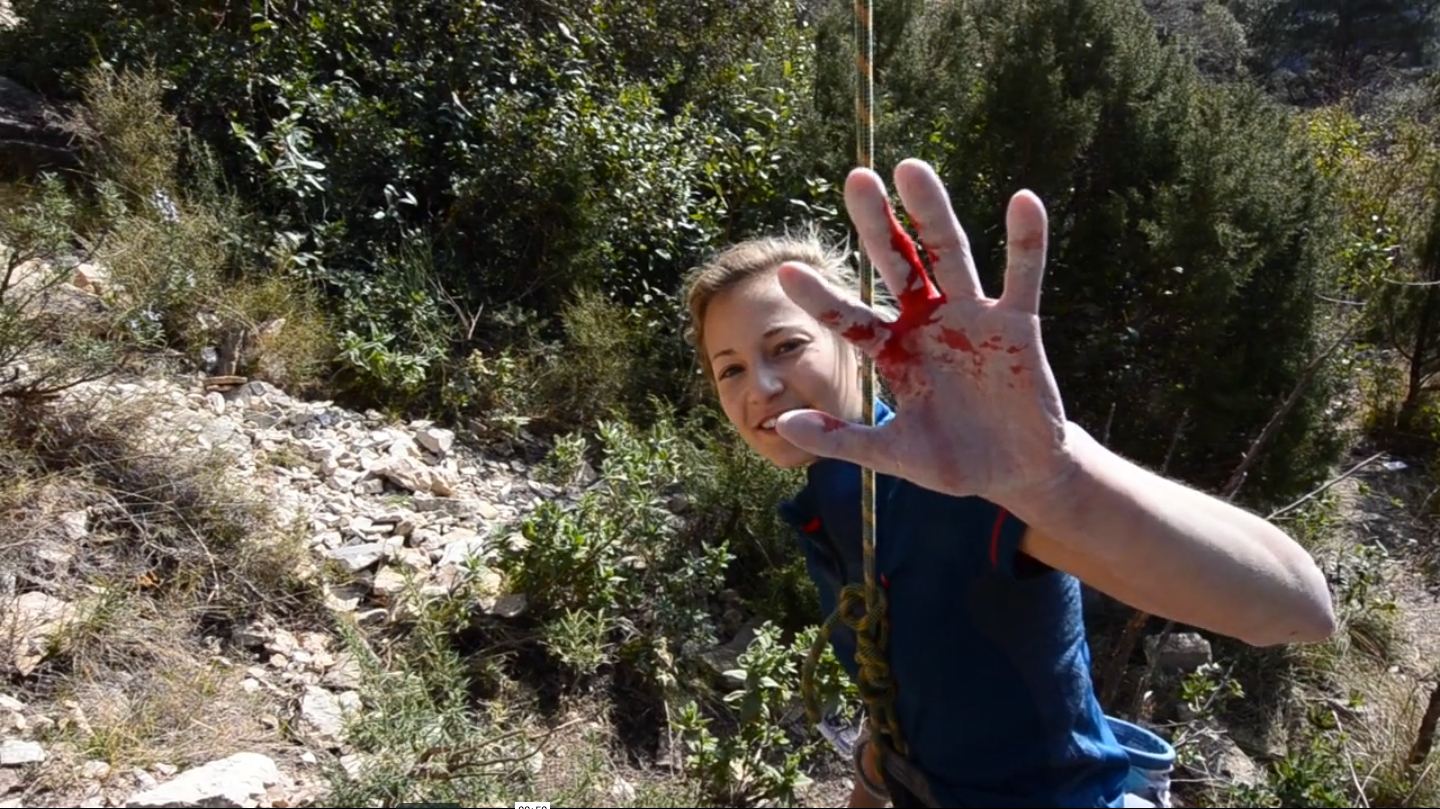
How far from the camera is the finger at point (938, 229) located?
1096mm

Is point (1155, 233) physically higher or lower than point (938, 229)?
higher

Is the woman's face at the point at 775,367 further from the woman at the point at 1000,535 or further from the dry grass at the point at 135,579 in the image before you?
the dry grass at the point at 135,579

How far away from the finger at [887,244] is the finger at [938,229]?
3 centimetres

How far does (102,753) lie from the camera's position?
2.60 metres

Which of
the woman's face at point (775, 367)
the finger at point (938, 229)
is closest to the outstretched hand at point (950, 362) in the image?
the finger at point (938, 229)

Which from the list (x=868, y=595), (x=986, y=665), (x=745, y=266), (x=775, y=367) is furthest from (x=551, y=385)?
(x=986, y=665)

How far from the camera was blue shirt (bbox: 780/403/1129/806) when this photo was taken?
127 cm

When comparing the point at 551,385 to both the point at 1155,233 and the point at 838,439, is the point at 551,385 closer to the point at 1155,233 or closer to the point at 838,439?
the point at 1155,233

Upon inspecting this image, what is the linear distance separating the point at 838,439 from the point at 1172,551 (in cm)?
34

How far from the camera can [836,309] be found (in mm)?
1201

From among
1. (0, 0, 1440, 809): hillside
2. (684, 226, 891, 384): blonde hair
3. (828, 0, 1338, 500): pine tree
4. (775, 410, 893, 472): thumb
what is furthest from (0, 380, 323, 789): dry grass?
(828, 0, 1338, 500): pine tree

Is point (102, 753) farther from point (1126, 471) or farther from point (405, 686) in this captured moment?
point (1126, 471)

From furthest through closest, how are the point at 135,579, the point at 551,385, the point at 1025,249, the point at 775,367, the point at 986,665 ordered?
1. the point at 551,385
2. the point at 135,579
3. the point at 775,367
4. the point at 986,665
5. the point at 1025,249

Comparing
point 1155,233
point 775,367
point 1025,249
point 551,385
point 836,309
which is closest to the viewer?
point 1025,249
